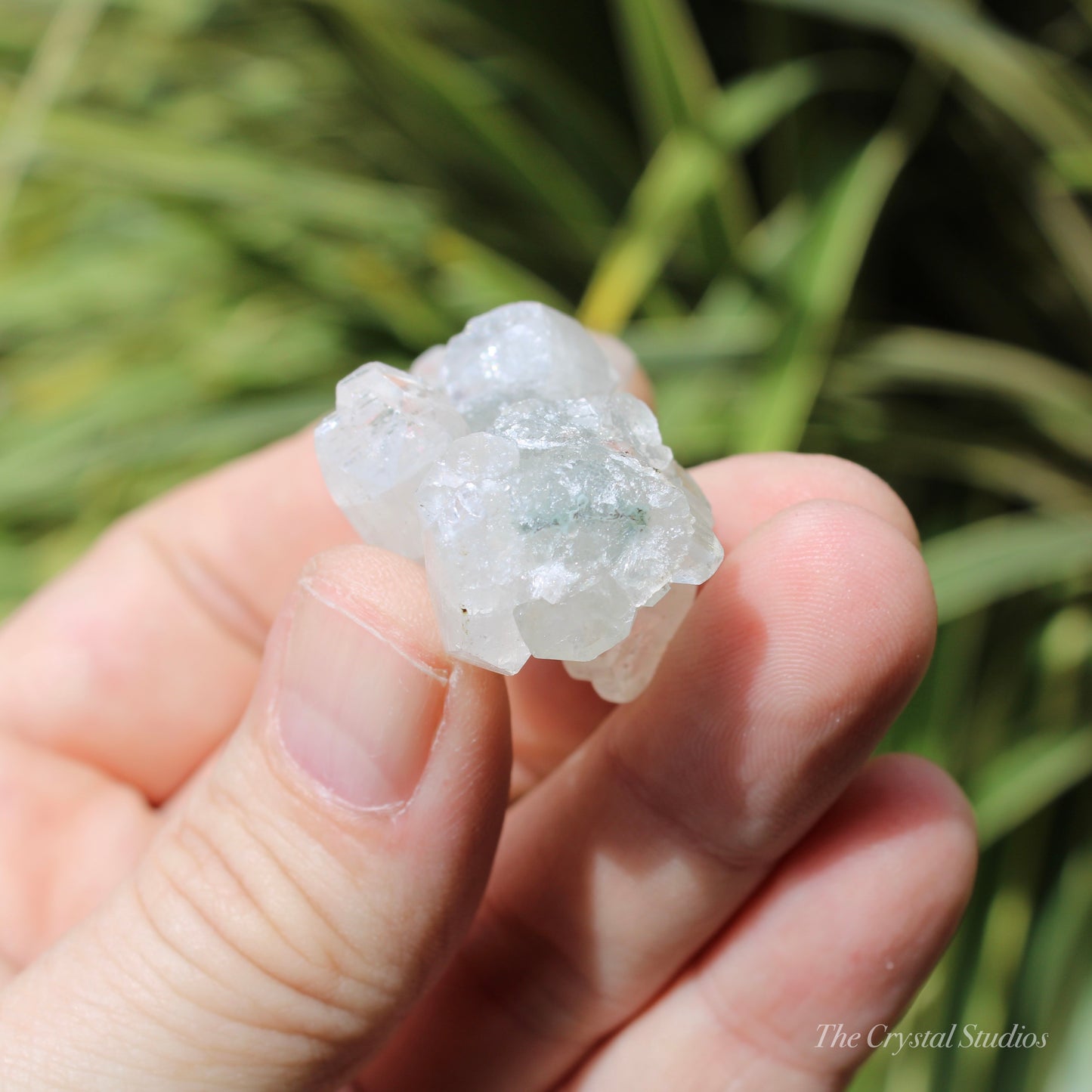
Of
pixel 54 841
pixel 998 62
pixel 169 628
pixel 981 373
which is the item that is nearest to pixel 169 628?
pixel 169 628

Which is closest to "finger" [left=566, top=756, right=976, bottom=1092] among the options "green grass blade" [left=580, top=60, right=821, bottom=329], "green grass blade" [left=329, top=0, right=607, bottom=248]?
"green grass blade" [left=580, top=60, right=821, bottom=329]

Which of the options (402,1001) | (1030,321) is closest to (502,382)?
(402,1001)

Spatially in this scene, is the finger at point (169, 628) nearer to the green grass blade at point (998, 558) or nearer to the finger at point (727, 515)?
the finger at point (727, 515)

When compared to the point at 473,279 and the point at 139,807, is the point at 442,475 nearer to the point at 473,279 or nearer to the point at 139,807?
the point at 139,807

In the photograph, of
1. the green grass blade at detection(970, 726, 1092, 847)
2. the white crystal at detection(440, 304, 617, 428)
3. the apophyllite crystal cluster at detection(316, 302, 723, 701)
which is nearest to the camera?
the apophyllite crystal cluster at detection(316, 302, 723, 701)

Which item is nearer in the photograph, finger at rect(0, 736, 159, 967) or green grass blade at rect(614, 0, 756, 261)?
A: finger at rect(0, 736, 159, 967)

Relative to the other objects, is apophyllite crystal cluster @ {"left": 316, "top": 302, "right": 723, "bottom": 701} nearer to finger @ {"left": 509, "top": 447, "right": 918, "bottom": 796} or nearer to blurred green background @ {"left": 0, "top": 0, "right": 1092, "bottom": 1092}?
finger @ {"left": 509, "top": 447, "right": 918, "bottom": 796}

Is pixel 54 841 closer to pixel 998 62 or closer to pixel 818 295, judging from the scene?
pixel 818 295
